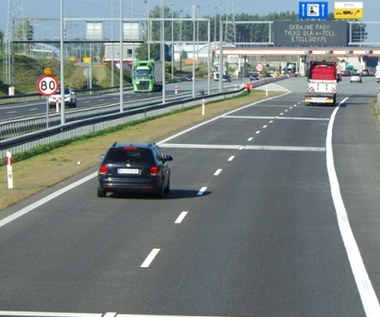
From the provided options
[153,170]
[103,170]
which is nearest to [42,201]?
[103,170]

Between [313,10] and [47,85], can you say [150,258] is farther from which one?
[313,10]

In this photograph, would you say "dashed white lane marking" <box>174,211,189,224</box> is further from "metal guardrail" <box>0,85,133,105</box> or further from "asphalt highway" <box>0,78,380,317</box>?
"metal guardrail" <box>0,85,133,105</box>

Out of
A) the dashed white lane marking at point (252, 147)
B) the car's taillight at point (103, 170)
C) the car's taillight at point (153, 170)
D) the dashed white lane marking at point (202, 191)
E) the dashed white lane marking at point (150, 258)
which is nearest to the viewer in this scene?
the dashed white lane marking at point (150, 258)

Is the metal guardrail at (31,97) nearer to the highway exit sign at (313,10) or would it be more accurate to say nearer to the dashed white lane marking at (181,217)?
the highway exit sign at (313,10)

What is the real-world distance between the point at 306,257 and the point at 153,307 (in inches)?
193

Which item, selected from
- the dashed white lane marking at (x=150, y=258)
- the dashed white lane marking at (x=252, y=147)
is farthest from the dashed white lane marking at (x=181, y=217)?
the dashed white lane marking at (x=252, y=147)

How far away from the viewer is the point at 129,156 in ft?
84.9

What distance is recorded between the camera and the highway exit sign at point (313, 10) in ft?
345

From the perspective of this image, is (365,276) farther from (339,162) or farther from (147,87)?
(147,87)

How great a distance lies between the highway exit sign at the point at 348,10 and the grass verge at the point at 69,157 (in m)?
42.6

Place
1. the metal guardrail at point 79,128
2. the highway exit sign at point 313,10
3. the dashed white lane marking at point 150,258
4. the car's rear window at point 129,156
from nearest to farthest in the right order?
the dashed white lane marking at point 150,258 < the car's rear window at point 129,156 < the metal guardrail at point 79,128 < the highway exit sign at point 313,10

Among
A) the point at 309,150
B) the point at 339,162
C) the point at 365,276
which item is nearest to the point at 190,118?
the point at 309,150

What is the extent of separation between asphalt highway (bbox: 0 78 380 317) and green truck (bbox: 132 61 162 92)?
79392 millimetres

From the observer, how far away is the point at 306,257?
57.5 feet
